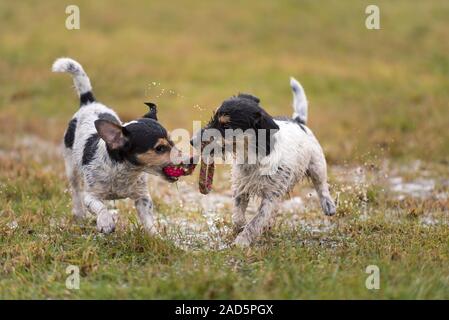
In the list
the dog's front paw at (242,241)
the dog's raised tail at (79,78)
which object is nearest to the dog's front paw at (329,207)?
the dog's front paw at (242,241)

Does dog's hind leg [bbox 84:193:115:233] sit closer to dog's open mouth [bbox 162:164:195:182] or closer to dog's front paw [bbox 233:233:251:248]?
dog's open mouth [bbox 162:164:195:182]

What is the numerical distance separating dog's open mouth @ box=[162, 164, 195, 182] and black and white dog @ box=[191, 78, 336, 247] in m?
0.20

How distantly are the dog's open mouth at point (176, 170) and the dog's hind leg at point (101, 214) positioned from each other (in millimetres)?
597

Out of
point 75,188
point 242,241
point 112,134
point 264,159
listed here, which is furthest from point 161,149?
point 75,188

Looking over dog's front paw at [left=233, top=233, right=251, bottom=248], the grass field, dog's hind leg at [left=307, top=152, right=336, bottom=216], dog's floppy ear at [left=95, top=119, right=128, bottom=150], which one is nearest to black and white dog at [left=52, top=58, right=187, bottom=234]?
dog's floppy ear at [left=95, top=119, right=128, bottom=150]

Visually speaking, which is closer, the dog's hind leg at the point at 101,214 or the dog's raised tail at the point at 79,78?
the dog's hind leg at the point at 101,214

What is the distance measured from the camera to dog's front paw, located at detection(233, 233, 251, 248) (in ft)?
18.7

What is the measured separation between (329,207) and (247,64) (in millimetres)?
12055

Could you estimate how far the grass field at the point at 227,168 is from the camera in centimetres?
486

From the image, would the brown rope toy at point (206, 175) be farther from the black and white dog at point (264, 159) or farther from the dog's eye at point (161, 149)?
the dog's eye at point (161, 149)

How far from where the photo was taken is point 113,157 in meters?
→ 5.91

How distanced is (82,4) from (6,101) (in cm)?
949

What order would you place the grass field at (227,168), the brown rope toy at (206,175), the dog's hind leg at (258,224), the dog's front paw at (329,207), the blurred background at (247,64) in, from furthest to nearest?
the blurred background at (247,64) → the dog's front paw at (329,207) → the brown rope toy at (206,175) → the dog's hind leg at (258,224) → the grass field at (227,168)

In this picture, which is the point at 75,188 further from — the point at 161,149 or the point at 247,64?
the point at 247,64
